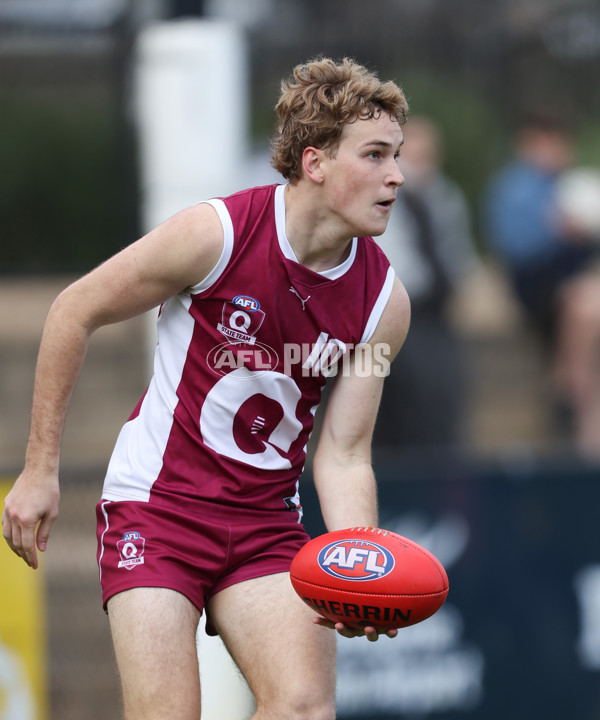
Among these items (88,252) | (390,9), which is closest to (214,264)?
(88,252)

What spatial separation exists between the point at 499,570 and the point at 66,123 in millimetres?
5078

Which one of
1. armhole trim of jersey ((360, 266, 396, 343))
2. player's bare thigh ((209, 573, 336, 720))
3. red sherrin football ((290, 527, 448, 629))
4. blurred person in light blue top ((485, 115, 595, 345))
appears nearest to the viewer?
red sherrin football ((290, 527, 448, 629))

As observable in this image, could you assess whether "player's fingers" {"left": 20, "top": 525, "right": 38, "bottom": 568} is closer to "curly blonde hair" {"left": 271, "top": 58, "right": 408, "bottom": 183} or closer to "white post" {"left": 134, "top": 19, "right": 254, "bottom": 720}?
"curly blonde hair" {"left": 271, "top": 58, "right": 408, "bottom": 183}

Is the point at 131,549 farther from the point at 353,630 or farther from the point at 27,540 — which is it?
the point at 353,630

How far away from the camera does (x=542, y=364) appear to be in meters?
8.65

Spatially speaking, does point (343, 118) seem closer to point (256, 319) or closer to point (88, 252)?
point (256, 319)

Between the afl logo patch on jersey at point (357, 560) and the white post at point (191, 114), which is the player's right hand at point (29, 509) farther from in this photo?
the white post at point (191, 114)

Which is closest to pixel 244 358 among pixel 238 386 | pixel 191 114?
pixel 238 386

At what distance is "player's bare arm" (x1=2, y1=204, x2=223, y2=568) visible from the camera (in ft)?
10.7

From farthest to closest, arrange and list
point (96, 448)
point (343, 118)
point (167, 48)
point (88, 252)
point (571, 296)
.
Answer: point (88, 252) → point (96, 448) → point (571, 296) → point (167, 48) → point (343, 118)

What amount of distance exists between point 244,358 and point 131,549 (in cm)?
67

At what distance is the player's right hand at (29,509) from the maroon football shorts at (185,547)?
18 centimetres

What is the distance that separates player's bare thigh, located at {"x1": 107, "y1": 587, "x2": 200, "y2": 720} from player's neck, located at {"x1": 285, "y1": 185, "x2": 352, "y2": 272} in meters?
1.11

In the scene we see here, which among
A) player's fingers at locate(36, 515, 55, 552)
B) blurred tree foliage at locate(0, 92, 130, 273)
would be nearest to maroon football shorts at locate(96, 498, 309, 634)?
player's fingers at locate(36, 515, 55, 552)
